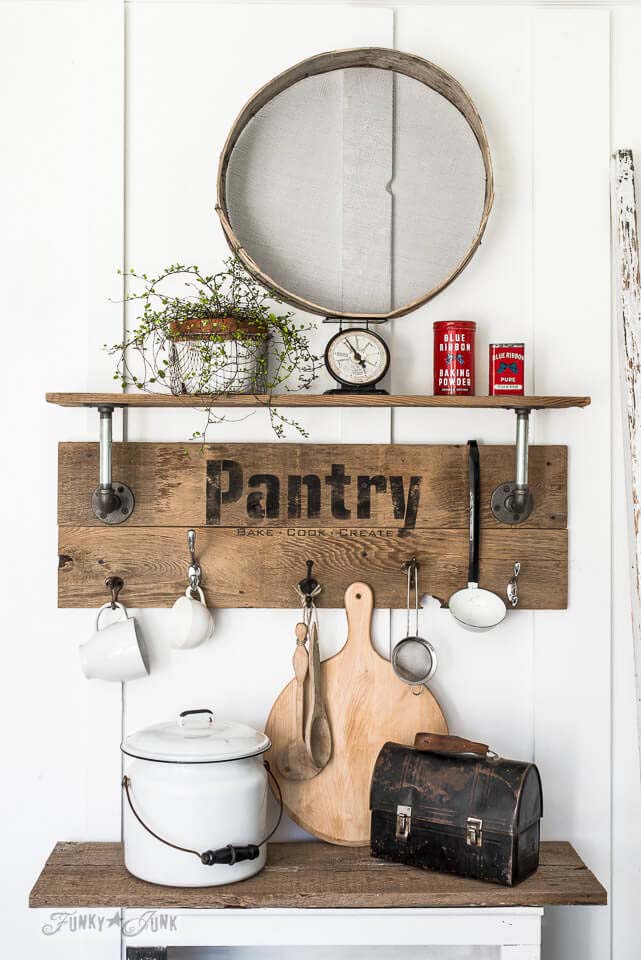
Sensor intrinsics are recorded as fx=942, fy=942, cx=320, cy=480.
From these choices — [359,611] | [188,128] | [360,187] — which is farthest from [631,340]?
[188,128]

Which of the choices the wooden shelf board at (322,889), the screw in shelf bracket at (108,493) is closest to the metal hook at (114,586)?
the screw in shelf bracket at (108,493)

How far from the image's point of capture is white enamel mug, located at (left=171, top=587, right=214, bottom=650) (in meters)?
1.83

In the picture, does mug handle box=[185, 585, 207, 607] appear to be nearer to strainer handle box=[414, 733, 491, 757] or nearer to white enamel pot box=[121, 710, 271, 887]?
white enamel pot box=[121, 710, 271, 887]

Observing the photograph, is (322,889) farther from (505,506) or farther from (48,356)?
(48,356)

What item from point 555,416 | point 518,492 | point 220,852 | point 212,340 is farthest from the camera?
point 555,416

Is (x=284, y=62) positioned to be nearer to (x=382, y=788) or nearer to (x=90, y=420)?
(x=90, y=420)

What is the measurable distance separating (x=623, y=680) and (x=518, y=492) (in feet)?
1.56

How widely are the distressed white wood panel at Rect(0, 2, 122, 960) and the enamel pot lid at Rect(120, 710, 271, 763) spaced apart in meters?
0.21

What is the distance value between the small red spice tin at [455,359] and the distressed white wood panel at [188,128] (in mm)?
256

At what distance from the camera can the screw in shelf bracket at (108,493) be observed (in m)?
1.79

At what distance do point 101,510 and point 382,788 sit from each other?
29.8 inches

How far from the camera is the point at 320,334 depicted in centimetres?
193

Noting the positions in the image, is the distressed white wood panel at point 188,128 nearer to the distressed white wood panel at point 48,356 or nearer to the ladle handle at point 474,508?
the distressed white wood panel at point 48,356

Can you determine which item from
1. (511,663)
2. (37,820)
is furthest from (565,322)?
(37,820)
